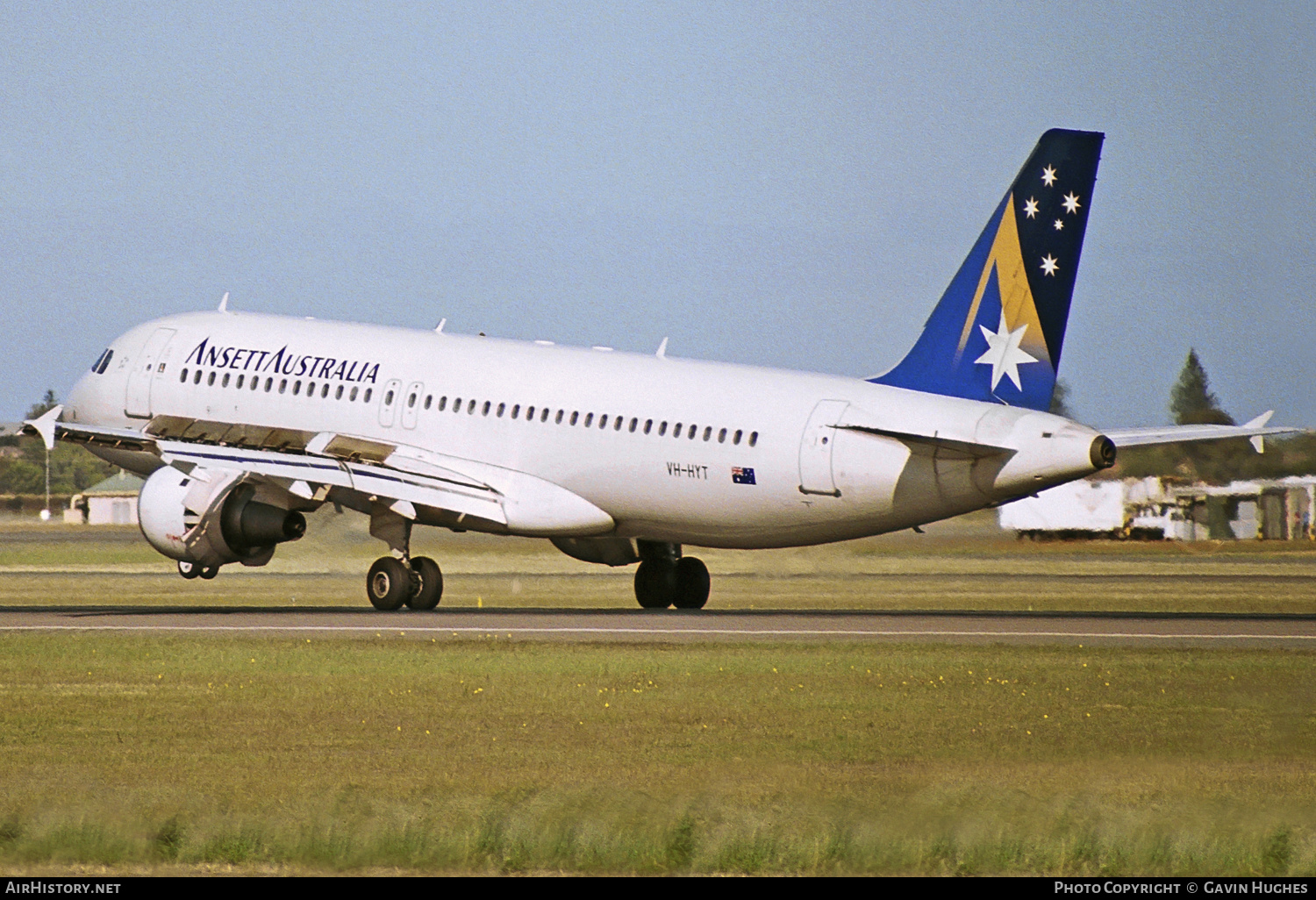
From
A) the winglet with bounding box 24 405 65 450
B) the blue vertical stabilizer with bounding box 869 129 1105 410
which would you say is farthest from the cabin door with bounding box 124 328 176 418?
the blue vertical stabilizer with bounding box 869 129 1105 410

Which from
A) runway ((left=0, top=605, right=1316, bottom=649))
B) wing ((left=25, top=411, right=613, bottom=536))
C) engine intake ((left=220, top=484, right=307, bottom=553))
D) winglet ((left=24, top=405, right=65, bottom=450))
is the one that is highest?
winglet ((left=24, top=405, right=65, bottom=450))

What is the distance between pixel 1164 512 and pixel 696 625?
5098 cm

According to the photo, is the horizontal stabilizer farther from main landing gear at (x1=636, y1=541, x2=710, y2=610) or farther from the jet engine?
the jet engine

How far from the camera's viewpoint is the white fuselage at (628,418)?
3644cm

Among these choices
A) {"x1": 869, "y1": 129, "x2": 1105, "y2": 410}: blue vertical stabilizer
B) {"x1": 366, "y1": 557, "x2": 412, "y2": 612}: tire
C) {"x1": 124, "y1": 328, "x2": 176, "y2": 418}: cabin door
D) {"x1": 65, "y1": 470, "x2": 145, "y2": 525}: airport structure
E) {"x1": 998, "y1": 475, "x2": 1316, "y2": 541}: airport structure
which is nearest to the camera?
{"x1": 869, "y1": 129, "x2": 1105, "y2": 410}: blue vertical stabilizer

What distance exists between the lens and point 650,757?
65.6ft

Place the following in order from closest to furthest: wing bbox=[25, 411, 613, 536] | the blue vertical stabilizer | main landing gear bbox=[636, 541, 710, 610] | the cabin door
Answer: the blue vertical stabilizer < wing bbox=[25, 411, 613, 536] < main landing gear bbox=[636, 541, 710, 610] < the cabin door

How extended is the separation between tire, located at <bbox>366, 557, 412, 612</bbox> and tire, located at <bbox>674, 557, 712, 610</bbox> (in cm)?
607

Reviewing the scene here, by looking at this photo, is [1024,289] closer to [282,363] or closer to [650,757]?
[282,363]

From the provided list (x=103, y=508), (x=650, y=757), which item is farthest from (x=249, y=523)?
(x=103, y=508)

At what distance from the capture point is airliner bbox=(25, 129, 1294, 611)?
120ft

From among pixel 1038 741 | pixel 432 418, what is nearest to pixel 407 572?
pixel 432 418
